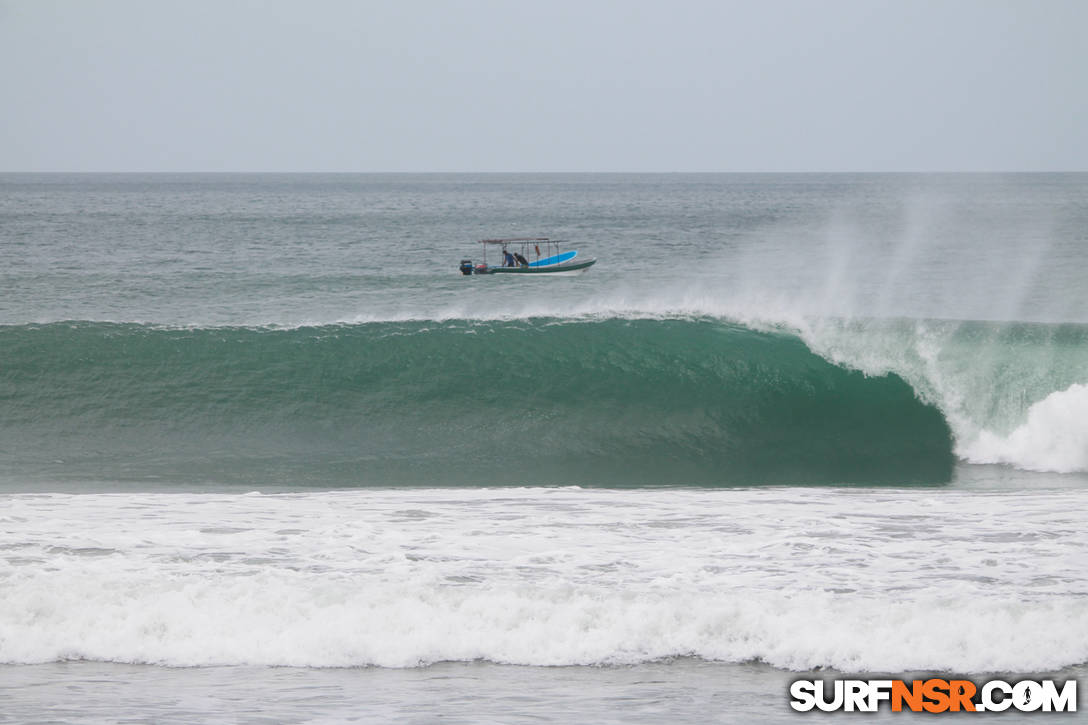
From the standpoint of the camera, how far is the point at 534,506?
10266 mm

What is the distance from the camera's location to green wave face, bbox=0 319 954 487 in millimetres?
13438

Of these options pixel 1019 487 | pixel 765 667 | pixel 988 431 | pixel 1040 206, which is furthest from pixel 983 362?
pixel 1040 206

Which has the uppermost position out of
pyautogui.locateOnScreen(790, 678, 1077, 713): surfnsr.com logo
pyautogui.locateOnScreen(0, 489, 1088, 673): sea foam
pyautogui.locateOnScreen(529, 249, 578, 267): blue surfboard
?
pyautogui.locateOnScreen(529, 249, 578, 267): blue surfboard

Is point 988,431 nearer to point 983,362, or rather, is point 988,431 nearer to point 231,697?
point 983,362

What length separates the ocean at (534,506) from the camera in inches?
262

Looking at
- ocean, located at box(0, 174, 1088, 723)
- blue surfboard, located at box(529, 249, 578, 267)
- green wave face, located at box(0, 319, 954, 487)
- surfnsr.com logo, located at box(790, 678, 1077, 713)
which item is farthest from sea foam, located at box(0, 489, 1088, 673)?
blue surfboard, located at box(529, 249, 578, 267)

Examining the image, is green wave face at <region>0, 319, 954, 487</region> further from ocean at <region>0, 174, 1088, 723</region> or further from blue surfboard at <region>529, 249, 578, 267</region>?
blue surfboard at <region>529, 249, 578, 267</region>

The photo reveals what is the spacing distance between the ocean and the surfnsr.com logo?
0.15 metres

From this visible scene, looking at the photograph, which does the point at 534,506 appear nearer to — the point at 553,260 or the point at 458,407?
the point at 458,407

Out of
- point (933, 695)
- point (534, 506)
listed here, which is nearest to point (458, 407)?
point (534, 506)

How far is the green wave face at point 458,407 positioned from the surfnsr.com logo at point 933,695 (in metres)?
6.22

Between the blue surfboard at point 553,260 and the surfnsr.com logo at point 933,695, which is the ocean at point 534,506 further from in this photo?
the blue surfboard at point 553,260

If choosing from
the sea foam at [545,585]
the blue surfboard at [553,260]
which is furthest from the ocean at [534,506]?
the blue surfboard at [553,260]

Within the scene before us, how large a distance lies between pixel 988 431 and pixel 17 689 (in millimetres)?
12114
